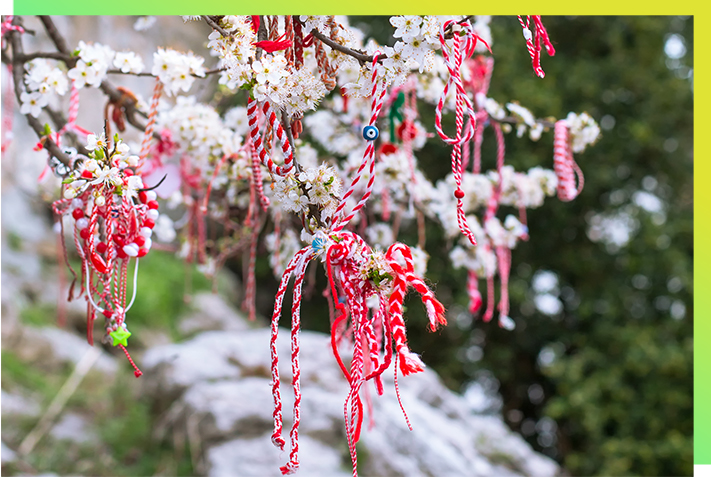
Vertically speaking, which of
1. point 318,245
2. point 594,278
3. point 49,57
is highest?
point 49,57

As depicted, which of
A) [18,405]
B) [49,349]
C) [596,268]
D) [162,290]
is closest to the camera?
[18,405]

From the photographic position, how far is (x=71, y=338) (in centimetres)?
284

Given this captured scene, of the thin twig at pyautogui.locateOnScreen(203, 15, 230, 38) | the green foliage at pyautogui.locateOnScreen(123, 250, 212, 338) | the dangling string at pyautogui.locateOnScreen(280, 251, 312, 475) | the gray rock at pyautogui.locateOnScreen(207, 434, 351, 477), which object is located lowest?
the gray rock at pyautogui.locateOnScreen(207, 434, 351, 477)

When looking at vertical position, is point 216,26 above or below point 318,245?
above

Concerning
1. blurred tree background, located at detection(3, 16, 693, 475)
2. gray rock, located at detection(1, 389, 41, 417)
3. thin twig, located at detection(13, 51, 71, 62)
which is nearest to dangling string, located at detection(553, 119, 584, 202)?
thin twig, located at detection(13, 51, 71, 62)

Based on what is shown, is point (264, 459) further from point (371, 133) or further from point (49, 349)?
point (371, 133)

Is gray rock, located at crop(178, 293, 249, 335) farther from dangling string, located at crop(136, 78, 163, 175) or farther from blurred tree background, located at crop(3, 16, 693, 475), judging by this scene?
dangling string, located at crop(136, 78, 163, 175)

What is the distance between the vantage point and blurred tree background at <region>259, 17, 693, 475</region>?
332 centimetres

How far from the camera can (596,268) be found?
12.1 feet

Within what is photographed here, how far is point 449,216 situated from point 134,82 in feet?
9.60

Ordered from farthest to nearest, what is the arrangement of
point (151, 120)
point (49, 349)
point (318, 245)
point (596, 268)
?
point (596, 268) < point (49, 349) < point (151, 120) < point (318, 245)

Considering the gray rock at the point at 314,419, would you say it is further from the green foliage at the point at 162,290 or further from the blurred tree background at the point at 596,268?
the blurred tree background at the point at 596,268

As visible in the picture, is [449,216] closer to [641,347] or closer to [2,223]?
[641,347]

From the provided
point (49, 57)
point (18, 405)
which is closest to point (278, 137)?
point (49, 57)
